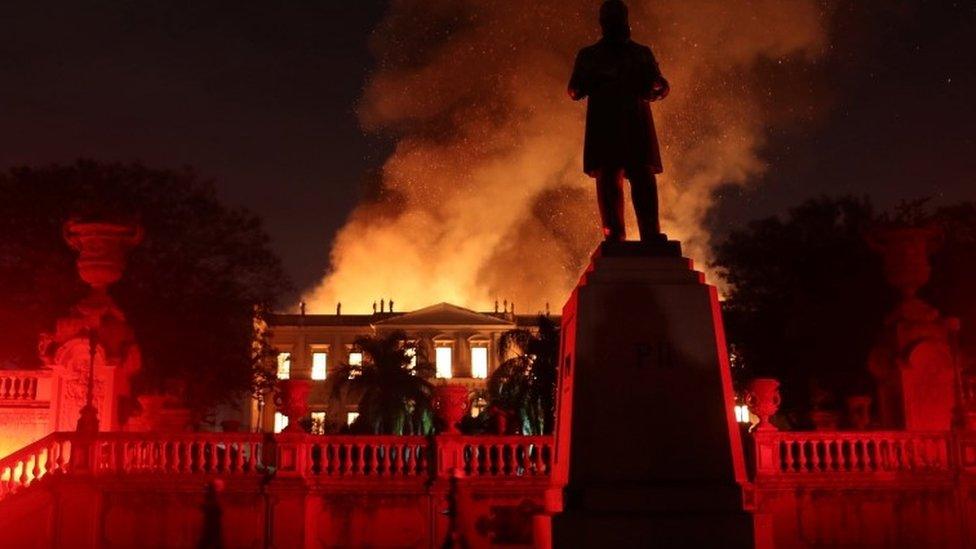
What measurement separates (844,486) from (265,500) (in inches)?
381

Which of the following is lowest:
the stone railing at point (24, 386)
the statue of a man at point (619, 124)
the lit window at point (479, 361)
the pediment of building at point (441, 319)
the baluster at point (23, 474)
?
the baluster at point (23, 474)

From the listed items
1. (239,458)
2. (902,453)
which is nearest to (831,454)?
(902,453)

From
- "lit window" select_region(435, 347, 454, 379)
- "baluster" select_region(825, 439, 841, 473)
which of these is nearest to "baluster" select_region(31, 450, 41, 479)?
"baluster" select_region(825, 439, 841, 473)

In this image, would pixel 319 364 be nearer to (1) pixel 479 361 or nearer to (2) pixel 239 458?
(1) pixel 479 361

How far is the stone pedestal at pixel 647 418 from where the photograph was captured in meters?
9.12

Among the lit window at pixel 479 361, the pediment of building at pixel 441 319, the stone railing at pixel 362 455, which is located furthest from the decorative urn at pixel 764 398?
the lit window at pixel 479 361

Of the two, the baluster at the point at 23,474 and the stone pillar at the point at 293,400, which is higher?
the stone pillar at the point at 293,400

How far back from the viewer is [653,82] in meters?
10.6

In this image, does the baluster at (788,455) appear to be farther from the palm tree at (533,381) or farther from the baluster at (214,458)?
the palm tree at (533,381)

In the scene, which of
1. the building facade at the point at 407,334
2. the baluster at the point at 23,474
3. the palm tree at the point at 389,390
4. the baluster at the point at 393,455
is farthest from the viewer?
the building facade at the point at 407,334

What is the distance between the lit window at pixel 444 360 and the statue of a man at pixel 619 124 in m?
65.7

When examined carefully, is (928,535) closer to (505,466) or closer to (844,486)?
(844,486)

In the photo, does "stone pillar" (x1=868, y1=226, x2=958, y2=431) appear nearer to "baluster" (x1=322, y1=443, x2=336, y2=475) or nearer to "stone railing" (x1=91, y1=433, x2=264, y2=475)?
"baluster" (x1=322, y1=443, x2=336, y2=475)

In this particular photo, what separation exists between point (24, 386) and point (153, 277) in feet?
36.5
